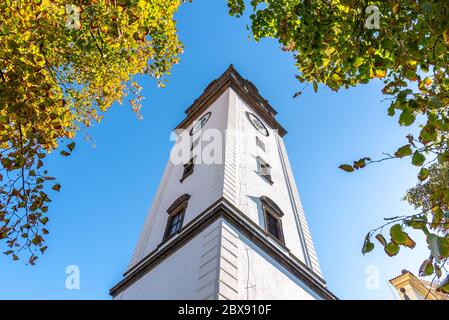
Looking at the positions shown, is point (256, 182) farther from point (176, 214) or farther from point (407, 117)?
point (407, 117)

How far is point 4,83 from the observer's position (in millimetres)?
6465

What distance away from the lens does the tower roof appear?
81.0 ft

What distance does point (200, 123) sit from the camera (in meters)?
23.0

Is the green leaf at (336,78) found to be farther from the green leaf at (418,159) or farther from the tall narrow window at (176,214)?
the tall narrow window at (176,214)

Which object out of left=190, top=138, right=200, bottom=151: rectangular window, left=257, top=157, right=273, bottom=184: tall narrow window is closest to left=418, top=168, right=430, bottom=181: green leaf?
left=257, top=157, right=273, bottom=184: tall narrow window

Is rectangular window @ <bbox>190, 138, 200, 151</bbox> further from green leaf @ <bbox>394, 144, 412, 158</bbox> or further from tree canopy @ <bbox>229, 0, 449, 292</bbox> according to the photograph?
green leaf @ <bbox>394, 144, 412, 158</bbox>

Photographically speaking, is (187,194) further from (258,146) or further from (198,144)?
(258,146)

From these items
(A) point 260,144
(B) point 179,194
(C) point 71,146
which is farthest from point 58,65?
(A) point 260,144

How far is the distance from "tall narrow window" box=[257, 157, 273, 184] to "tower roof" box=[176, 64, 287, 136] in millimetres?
7777

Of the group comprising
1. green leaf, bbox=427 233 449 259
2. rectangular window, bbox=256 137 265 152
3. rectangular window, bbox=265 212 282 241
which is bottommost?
green leaf, bbox=427 233 449 259

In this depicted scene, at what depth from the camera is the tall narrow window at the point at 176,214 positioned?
1381cm

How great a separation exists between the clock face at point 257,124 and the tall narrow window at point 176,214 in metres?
8.74

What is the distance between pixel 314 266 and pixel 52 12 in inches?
496
